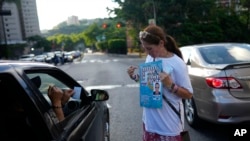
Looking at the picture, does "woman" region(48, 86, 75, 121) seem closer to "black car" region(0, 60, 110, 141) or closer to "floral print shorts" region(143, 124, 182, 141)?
"black car" region(0, 60, 110, 141)

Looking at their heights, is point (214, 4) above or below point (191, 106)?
above

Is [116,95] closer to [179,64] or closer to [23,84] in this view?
[179,64]

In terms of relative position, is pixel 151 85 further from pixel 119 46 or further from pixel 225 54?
pixel 119 46

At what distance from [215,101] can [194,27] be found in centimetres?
2966

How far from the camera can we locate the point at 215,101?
186 inches

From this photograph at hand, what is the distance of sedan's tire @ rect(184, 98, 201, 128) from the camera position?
562 centimetres

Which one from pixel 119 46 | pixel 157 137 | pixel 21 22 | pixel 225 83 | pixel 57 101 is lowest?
pixel 119 46

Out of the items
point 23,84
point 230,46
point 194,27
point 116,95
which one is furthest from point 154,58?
point 194,27

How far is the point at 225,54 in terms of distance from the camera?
5586 millimetres

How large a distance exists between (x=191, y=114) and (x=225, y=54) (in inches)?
44.4

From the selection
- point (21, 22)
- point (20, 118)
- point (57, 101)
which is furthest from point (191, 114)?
point (21, 22)

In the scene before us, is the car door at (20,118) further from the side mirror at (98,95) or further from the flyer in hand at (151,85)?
the side mirror at (98,95)

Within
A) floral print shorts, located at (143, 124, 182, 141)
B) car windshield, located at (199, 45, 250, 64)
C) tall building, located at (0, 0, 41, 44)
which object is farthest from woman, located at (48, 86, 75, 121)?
tall building, located at (0, 0, 41, 44)

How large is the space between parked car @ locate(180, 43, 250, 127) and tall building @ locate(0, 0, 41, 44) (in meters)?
75.3
